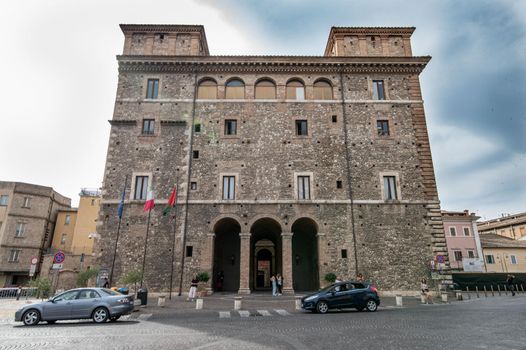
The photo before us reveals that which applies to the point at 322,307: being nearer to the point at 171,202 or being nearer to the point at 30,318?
the point at 30,318

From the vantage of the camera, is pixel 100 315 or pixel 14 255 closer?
pixel 100 315

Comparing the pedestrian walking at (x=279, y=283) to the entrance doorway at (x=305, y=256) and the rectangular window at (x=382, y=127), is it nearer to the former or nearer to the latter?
the entrance doorway at (x=305, y=256)

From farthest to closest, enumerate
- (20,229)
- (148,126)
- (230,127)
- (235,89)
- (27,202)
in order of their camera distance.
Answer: (27,202)
(20,229)
(235,89)
(230,127)
(148,126)

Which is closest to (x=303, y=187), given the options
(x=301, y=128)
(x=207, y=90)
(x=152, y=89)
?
(x=301, y=128)

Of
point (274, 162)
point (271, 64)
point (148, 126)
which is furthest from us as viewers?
point (271, 64)

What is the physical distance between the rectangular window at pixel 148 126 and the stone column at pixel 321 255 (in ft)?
47.3

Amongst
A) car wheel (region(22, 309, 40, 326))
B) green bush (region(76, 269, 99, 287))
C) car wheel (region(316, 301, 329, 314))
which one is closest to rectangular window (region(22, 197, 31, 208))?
green bush (region(76, 269, 99, 287))

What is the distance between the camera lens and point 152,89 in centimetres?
2519

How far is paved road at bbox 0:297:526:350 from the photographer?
24.8 feet

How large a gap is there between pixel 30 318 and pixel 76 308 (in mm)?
1589

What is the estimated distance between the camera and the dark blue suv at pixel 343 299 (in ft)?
46.9

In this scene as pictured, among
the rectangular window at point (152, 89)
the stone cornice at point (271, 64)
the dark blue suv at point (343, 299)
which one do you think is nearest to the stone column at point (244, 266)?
the dark blue suv at point (343, 299)

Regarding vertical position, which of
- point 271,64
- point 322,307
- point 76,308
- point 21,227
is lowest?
point 322,307

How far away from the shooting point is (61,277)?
1166 inches
